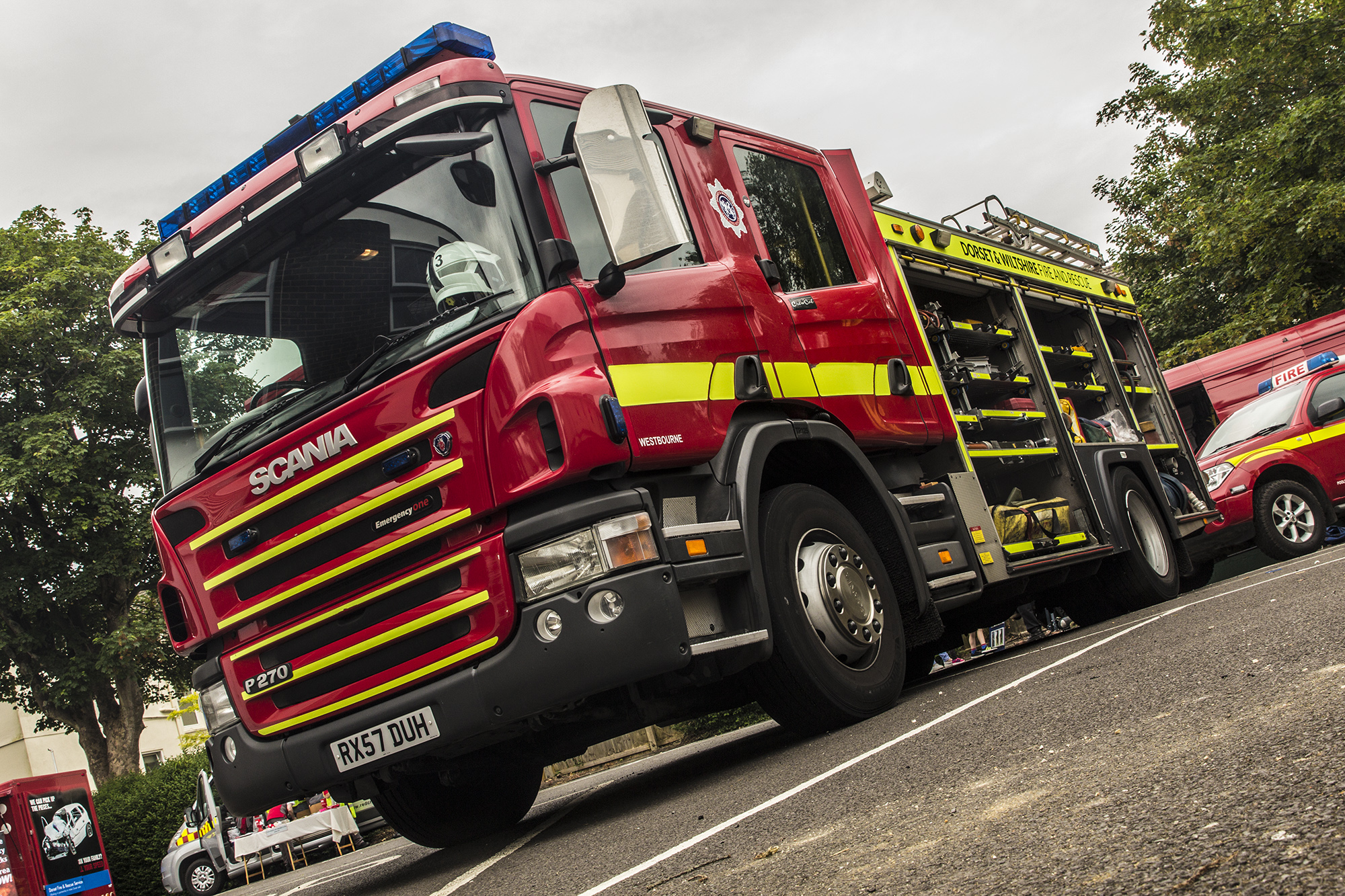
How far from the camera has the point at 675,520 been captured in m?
4.26

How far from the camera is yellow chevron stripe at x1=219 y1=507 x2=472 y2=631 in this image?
3922 millimetres

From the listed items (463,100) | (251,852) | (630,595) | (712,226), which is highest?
(463,100)

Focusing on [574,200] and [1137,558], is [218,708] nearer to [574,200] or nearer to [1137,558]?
[574,200]

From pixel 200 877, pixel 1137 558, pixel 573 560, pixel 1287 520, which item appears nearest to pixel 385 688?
pixel 573 560

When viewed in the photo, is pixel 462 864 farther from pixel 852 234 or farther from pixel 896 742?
pixel 852 234

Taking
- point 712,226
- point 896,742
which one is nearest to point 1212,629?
point 896,742

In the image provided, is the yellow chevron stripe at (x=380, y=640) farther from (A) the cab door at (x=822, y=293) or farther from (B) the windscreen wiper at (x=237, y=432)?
(A) the cab door at (x=822, y=293)

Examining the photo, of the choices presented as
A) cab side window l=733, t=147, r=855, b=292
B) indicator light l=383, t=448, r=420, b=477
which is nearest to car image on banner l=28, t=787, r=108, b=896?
indicator light l=383, t=448, r=420, b=477

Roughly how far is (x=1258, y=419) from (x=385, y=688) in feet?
33.8

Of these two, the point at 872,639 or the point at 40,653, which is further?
the point at 40,653

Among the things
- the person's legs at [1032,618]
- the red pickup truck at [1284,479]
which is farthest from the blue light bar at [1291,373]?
the person's legs at [1032,618]

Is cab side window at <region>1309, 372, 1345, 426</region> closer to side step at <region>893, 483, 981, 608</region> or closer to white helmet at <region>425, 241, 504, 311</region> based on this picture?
side step at <region>893, 483, 981, 608</region>

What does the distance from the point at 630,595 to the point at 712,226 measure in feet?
6.82

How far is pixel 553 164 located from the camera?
14.2 ft
